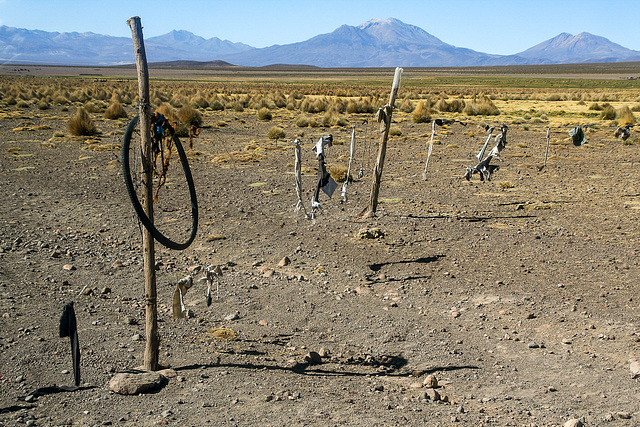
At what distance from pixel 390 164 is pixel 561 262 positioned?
972 centimetres

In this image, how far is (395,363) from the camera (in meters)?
6.48

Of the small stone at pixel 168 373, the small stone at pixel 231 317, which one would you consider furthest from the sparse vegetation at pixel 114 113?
the small stone at pixel 168 373

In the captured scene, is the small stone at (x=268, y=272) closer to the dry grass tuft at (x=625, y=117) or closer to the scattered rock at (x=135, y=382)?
the scattered rock at (x=135, y=382)

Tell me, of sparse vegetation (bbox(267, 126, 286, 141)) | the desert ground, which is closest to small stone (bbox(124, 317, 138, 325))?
the desert ground

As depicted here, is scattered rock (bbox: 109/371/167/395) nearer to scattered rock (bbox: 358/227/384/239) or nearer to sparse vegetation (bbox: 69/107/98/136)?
scattered rock (bbox: 358/227/384/239)

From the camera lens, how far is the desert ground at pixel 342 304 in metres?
5.50

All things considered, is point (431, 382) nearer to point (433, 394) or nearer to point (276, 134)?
point (433, 394)

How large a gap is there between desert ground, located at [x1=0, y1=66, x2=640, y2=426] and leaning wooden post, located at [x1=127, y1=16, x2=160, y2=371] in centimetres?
33

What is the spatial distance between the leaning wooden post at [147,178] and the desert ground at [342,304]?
0.33 meters

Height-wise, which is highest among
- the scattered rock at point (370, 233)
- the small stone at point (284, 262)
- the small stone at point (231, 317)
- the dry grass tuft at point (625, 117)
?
the dry grass tuft at point (625, 117)

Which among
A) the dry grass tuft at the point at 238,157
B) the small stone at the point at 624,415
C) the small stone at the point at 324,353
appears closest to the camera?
the small stone at the point at 624,415

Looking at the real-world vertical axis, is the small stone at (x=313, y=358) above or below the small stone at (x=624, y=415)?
below

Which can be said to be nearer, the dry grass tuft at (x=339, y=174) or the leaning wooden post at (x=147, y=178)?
the leaning wooden post at (x=147, y=178)

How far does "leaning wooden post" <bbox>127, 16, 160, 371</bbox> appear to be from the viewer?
5574mm
